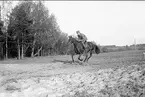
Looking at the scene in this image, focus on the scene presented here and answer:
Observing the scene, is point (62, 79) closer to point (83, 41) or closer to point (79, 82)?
point (79, 82)

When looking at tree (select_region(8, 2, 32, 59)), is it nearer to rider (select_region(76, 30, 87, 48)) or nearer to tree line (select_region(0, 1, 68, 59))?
tree line (select_region(0, 1, 68, 59))

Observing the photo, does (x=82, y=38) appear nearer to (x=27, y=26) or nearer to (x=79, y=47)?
(x=79, y=47)

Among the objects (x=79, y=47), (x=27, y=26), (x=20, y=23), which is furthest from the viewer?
(x=27, y=26)

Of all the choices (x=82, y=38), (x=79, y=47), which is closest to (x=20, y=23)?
→ (x=79, y=47)

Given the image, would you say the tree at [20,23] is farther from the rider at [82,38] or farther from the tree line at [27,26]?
the rider at [82,38]

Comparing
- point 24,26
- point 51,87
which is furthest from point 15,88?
point 24,26

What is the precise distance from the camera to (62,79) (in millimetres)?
7523

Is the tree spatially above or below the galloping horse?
above

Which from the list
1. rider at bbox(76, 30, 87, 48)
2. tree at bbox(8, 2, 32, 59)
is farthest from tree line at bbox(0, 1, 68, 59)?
A: rider at bbox(76, 30, 87, 48)

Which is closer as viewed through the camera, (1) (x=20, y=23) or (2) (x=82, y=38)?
(2) (x=82, y=38)

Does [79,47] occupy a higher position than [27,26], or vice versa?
[27,26]

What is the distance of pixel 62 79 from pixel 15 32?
72.9ft

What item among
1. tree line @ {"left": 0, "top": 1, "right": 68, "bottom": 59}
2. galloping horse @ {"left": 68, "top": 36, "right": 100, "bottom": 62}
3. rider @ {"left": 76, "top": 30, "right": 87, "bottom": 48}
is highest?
tree line @ {"left": 0, "top": 1, "right": 68, "bottom": 59}

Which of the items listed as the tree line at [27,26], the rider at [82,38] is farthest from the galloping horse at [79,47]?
the tree line at [27,26]
